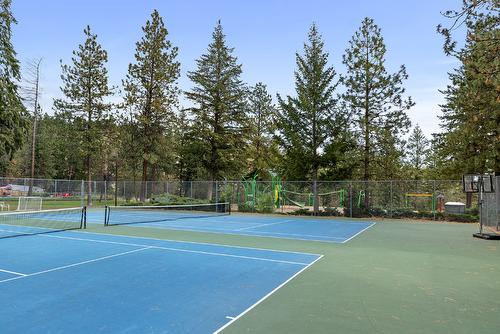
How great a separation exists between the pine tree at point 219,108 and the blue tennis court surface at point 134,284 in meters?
25.8

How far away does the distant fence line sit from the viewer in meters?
26.1

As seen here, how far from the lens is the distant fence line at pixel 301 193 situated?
2611cm

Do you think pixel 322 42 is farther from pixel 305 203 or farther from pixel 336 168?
pixel 305 203

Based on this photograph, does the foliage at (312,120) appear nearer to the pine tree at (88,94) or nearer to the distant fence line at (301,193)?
the distant fence line at (301,193)

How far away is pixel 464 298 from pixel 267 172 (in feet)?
131

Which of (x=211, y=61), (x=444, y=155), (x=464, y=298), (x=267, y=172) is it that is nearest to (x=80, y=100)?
(x=211, y=61)

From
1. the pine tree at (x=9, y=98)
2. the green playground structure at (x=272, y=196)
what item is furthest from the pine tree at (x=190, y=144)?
the pine tree at (x=9, y=98)

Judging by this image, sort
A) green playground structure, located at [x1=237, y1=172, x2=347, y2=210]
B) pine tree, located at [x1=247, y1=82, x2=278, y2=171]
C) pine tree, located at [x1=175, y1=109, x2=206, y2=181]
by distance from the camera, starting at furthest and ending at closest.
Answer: pine tree, located at [x1=247, y1=82, x2=278, y2=171] → pine tree, located at [x1=175, y1=109, x2=206, y2=181] → green playground structure, located at [x1=237, y1=172, x2=347, y2=210]

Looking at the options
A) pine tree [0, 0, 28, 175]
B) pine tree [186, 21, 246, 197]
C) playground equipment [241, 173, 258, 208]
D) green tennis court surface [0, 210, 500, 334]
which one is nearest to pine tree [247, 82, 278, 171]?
pine tree [186, 21, 246, 197]

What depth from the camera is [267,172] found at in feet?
151

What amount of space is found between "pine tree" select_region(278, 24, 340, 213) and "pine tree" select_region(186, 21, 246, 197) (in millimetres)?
8903

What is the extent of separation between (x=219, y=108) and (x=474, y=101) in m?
23.2

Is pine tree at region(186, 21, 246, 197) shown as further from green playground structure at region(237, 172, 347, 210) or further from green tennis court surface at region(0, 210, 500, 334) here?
green tennis court surface at region(0, 210, 500, 334)

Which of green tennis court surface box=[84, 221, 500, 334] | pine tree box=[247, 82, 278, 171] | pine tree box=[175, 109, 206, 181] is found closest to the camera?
green tennis court surface box=[84, 221, 500, 334]
